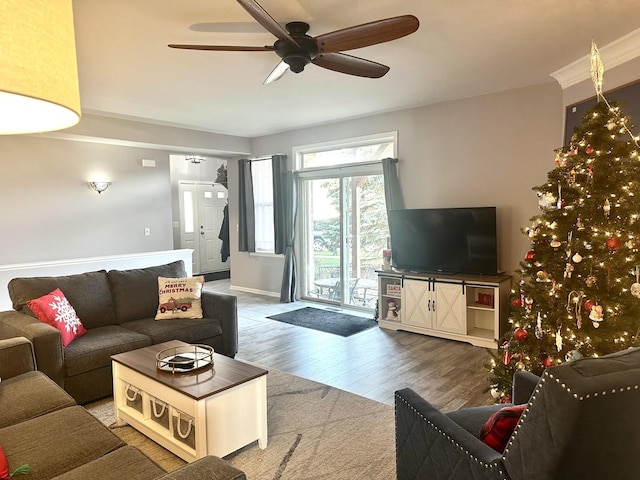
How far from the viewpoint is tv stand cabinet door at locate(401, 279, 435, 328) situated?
4.86 m

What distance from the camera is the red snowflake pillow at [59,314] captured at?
10.4 feet

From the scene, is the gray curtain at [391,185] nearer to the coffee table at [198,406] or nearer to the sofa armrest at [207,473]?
the coffee table at [198,406]

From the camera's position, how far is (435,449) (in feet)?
5.57

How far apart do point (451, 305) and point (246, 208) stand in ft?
13.5

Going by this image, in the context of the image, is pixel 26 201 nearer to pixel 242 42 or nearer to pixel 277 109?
pixel 277 109

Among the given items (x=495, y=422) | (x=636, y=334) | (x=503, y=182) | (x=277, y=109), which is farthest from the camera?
(x=277, y=109)

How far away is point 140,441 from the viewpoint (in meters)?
2.69

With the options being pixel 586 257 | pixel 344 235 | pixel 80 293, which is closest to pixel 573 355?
pixel 586 257

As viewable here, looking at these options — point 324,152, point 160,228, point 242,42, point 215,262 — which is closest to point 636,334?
point 242,42

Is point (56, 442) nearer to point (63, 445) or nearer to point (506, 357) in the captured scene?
point (63, 445)

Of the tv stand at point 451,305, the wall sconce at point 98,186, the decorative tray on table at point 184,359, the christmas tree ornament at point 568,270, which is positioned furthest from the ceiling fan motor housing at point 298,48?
the wall sconce at point 98,186

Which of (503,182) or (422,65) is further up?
(422,65)

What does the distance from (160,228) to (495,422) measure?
6.30 meters

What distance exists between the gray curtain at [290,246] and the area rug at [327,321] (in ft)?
1.97
